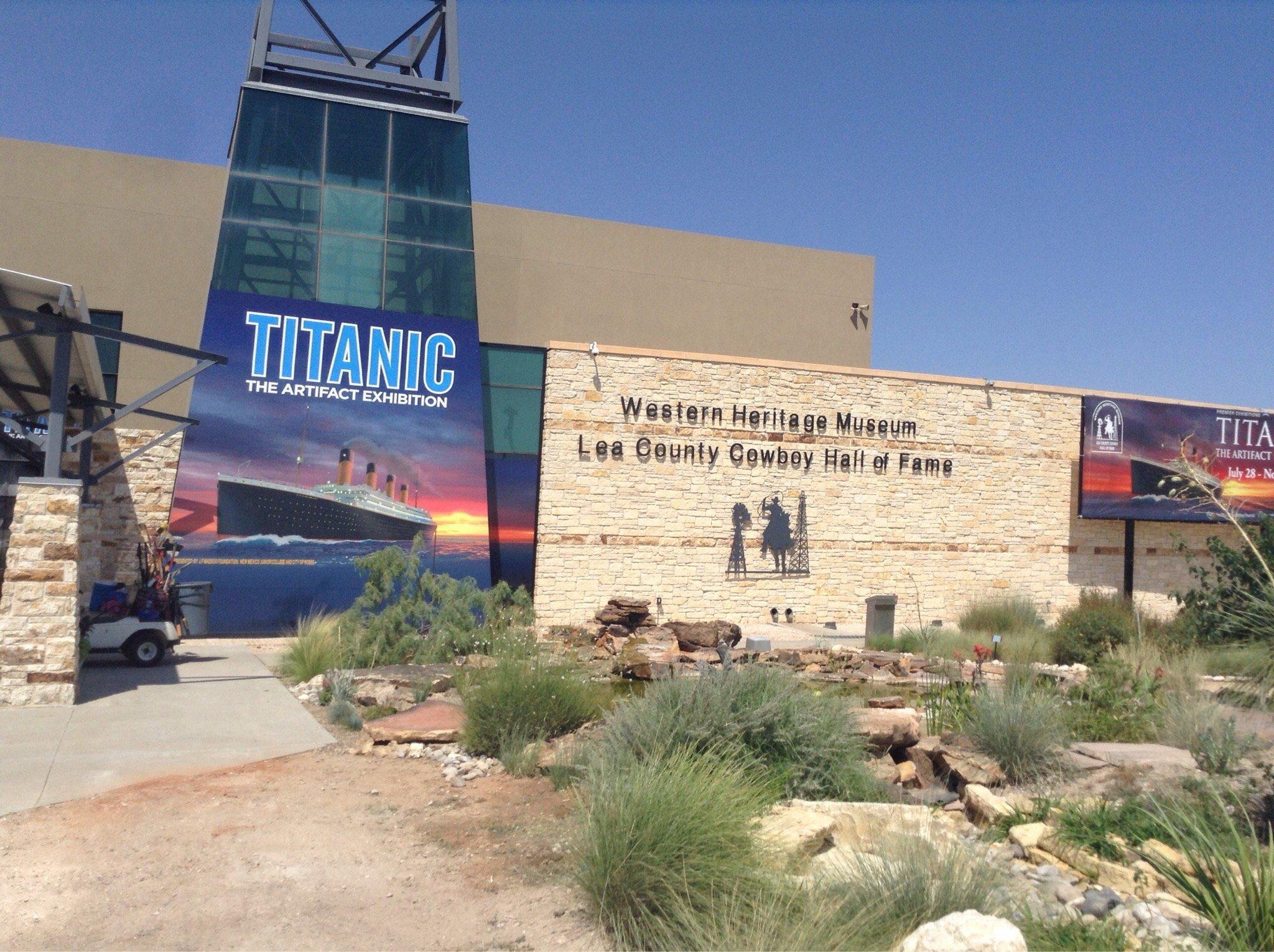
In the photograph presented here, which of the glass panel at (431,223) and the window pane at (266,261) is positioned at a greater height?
the glass panel at (431,223)

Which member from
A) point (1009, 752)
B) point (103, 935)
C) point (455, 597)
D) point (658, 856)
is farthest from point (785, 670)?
point (455, 597)

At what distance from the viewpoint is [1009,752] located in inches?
347

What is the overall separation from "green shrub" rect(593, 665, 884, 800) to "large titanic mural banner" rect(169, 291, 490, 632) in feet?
33.7

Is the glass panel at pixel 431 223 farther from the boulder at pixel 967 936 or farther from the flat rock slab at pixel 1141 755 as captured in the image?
the boulder at pixel 967 936

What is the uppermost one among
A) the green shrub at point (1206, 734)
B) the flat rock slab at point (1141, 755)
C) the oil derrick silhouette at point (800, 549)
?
the oil derrick silhouette at point (800, 549)

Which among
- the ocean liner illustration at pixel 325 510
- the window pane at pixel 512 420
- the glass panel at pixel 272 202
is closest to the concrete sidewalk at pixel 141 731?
the ocean liner illustration at pixel 325 510

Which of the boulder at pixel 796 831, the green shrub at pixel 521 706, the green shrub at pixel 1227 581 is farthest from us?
the green shrub at pixel 1227 581

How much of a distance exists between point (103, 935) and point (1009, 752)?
23.1 feet

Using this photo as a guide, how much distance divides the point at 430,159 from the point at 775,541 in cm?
1093

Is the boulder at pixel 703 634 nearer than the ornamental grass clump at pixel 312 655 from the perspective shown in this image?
No

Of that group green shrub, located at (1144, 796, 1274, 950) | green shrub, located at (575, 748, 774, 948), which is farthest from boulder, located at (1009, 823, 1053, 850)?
green shrub, located at (575, 748, 774, 948)

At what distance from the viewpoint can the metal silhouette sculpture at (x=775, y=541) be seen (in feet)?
71.5

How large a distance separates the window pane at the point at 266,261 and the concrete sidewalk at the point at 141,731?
25.9ft

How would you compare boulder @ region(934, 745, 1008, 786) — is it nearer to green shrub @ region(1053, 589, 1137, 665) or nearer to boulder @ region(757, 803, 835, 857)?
boulder @ region(757, 803, 835, 857)
